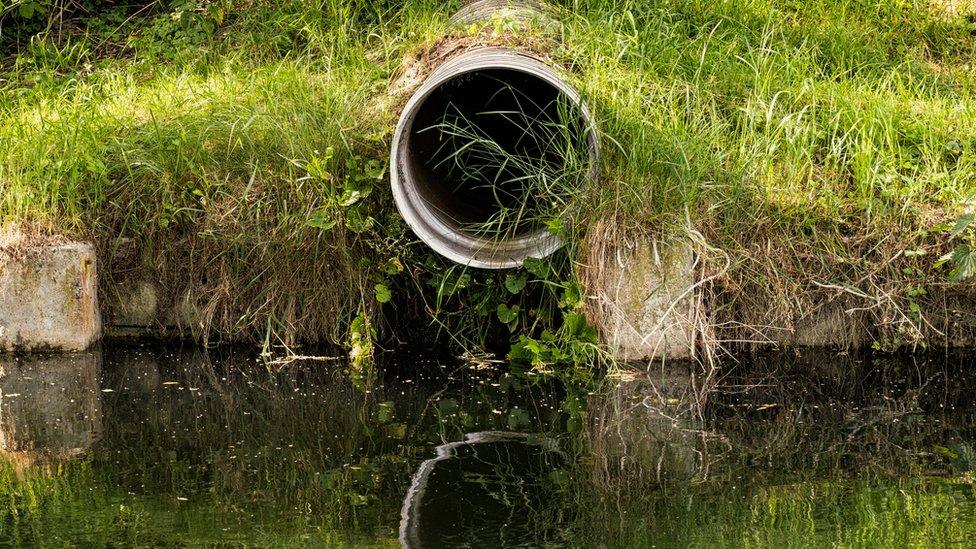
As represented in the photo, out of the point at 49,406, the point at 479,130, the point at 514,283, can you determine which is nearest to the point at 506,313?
the point at 514,283

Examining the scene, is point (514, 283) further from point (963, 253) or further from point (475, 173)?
point (963, 253)

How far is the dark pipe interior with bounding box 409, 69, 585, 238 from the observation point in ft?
18.8

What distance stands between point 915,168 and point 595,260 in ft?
5.70

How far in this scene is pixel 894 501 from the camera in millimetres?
3633

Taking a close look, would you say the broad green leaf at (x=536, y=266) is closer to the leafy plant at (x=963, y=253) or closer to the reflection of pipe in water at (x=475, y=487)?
the reflection of pipe in water at (x=475, y=487)

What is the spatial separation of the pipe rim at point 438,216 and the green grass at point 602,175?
220 mm

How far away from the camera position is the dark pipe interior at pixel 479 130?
18.8 feet

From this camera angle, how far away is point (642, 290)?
5.24 metres

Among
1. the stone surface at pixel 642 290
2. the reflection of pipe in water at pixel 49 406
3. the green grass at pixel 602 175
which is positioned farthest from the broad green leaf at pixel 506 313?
the reflection of pipe in water at pixel 49 406

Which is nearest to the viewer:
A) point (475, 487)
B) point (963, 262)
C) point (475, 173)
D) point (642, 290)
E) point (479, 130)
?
point (475, 487)

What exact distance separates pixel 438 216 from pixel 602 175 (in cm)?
81

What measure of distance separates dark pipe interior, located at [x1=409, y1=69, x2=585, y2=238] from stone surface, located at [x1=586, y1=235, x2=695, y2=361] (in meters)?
0.52

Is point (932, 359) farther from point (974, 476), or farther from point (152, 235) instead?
point (152, 235)

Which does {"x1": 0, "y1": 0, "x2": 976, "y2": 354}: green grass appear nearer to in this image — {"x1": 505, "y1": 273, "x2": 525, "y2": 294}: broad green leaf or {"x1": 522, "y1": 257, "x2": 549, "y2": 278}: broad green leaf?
{"x1": 522, "y1": 257, "x2": 549, "y2": 278}: broad green leaf
